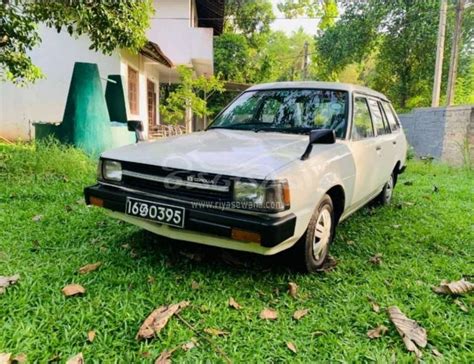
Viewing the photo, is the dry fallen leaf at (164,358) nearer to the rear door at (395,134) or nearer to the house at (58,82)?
the rear door at (395,134)

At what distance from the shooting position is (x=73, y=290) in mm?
2299

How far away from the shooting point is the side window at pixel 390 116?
14.9 ft

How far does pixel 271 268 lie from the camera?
8.98ft

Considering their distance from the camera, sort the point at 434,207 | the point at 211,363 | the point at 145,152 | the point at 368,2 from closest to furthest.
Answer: the point at 211,363 → the point at 145,152 → the point at 434,207 → the point at 368,2

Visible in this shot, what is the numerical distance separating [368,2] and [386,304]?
19.7 metres

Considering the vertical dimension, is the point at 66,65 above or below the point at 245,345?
above

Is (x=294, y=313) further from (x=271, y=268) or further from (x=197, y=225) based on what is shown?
(x=197, y=225)

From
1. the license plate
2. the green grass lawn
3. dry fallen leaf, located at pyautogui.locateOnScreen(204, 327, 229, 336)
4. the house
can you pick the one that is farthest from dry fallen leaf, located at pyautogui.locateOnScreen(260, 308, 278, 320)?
the house

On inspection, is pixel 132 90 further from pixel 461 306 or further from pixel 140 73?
pixel 461 306

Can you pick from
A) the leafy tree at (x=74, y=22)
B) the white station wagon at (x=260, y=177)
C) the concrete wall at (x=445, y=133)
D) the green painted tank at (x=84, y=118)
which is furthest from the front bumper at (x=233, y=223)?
the concrete wall at (x=445, y=133)

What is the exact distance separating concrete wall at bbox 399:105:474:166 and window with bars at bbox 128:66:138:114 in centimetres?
830

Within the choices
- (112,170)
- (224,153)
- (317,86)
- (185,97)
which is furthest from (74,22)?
(185,97)

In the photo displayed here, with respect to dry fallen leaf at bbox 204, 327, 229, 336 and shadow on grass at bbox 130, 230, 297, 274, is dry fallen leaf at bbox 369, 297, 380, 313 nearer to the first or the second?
shadow on grass at bbox 130, 230, 297, 274

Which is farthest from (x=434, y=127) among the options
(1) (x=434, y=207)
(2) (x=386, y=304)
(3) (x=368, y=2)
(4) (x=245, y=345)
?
(3) (x=368, y=2)
